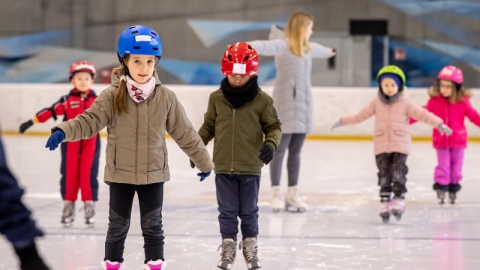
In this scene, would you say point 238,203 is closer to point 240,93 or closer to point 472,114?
point 240,93

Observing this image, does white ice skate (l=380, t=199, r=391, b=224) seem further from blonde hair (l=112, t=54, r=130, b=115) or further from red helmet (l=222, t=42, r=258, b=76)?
blonde hair (l=112, t=54, r=130, b=115)

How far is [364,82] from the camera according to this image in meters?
16.1

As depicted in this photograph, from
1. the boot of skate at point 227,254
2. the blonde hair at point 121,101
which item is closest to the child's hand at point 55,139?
the blonde hair at point 121,101

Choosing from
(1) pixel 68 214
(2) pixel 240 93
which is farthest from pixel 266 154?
(1) pixel 68 214

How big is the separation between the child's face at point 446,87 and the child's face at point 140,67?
155 inches

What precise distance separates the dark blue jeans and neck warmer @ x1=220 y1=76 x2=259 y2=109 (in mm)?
395

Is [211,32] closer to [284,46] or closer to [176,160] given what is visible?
[176,160]

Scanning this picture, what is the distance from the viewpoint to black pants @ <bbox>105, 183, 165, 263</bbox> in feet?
15.6

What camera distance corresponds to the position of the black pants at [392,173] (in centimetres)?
712

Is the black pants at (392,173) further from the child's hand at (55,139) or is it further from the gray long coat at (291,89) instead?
the child's hand at (55,139)

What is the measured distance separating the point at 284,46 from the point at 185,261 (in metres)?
2.57

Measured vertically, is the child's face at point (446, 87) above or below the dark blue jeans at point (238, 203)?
above

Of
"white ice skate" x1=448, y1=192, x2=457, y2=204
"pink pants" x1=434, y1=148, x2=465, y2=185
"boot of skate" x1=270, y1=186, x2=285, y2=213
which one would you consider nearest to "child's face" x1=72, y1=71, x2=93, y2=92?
"boot of skate" x1=270, y1=186, x2=285, y2=213

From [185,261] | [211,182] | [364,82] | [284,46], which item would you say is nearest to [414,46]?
[364,82]
